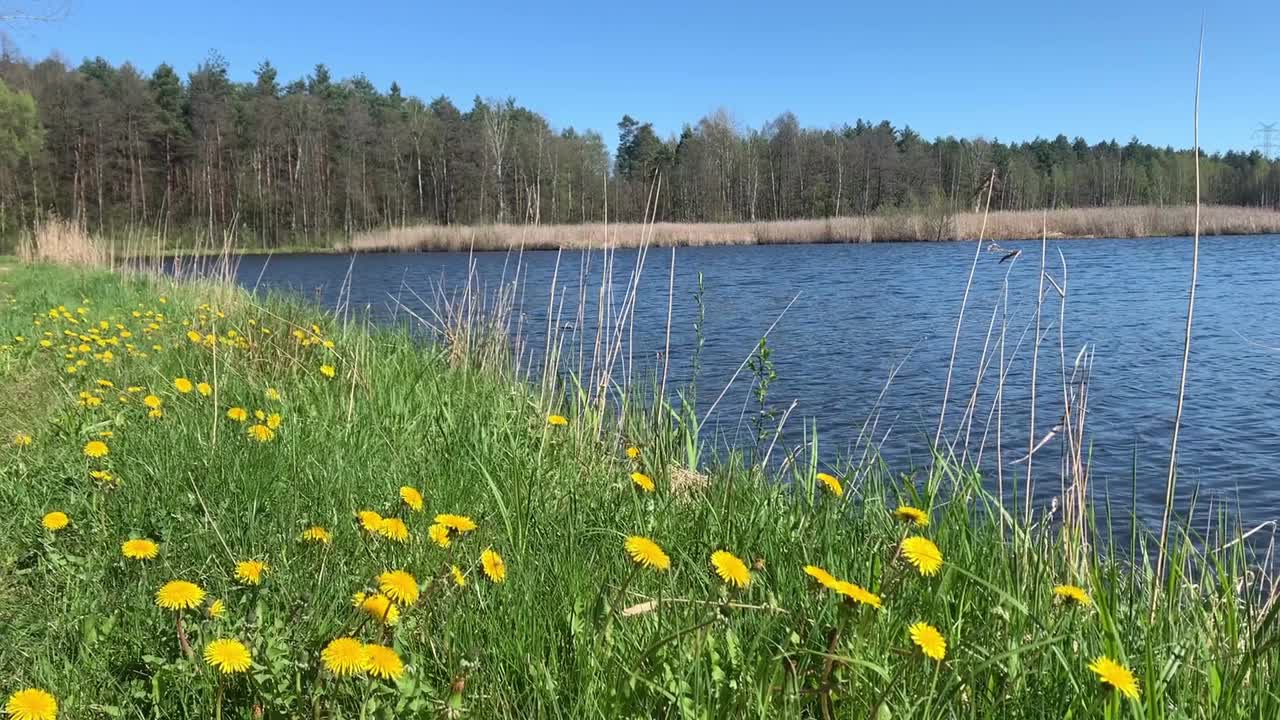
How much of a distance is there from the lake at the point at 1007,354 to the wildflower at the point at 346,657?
6.05 ft

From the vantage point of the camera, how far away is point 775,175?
5088 centimetres

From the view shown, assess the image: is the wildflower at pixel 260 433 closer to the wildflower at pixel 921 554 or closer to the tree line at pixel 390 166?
the wildflower at pixel 921 554

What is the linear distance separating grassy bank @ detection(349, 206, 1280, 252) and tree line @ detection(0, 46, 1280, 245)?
1.40 metres

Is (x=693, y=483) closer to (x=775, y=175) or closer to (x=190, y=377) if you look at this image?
(x=190, y=377)

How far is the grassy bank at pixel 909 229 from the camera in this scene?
101ft

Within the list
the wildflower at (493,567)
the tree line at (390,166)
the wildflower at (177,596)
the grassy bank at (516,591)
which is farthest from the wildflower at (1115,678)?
the tree line at (390,166)

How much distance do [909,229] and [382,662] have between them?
33.4m

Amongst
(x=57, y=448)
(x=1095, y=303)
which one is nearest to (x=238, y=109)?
(x=1095, y=303)

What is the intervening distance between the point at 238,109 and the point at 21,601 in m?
45.5

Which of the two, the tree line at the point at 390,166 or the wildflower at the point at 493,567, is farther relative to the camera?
the tree line at the point at 390,166

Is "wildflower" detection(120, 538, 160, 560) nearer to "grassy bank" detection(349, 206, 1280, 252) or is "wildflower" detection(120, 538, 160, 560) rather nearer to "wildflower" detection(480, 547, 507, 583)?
"wildflower" detection(480, 547, 507, 583)

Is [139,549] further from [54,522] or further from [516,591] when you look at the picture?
[516,591]

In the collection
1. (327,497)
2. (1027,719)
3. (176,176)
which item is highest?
(176,176)

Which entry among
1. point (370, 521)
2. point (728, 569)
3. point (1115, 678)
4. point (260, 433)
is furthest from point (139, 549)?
point (1115, 678)
